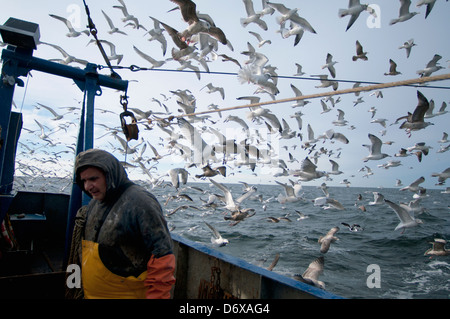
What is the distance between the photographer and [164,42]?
8.40 metres

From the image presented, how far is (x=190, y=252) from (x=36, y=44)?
3.25 m

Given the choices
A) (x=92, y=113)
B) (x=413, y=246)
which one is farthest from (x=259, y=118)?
(x=413, y=246)

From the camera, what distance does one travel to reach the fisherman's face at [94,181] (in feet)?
6.62

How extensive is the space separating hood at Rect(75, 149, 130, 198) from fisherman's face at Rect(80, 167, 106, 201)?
45 millimetres

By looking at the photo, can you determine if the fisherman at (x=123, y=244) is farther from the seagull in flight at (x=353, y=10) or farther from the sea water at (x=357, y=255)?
the seagull in flight at (x=353, y=10)

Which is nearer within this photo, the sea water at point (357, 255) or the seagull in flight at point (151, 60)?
the sea water at point (357, 255)

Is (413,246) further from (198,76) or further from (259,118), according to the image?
(198,76)

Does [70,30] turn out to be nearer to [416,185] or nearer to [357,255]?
[357,255]

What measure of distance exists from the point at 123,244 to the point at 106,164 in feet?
1.99

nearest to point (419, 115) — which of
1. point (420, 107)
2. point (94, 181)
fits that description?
point (420, 107)

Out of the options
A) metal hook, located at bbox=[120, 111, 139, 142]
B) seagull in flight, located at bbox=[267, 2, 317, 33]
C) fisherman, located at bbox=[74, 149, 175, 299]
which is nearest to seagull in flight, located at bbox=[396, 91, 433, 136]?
seagull in flight, located at bbox=[267, 2, 317, 33]

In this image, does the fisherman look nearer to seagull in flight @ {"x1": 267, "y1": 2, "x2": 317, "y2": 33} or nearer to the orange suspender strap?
the orange suspender strap

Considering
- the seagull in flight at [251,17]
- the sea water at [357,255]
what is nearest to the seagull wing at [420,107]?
the sea water at [357,255]
